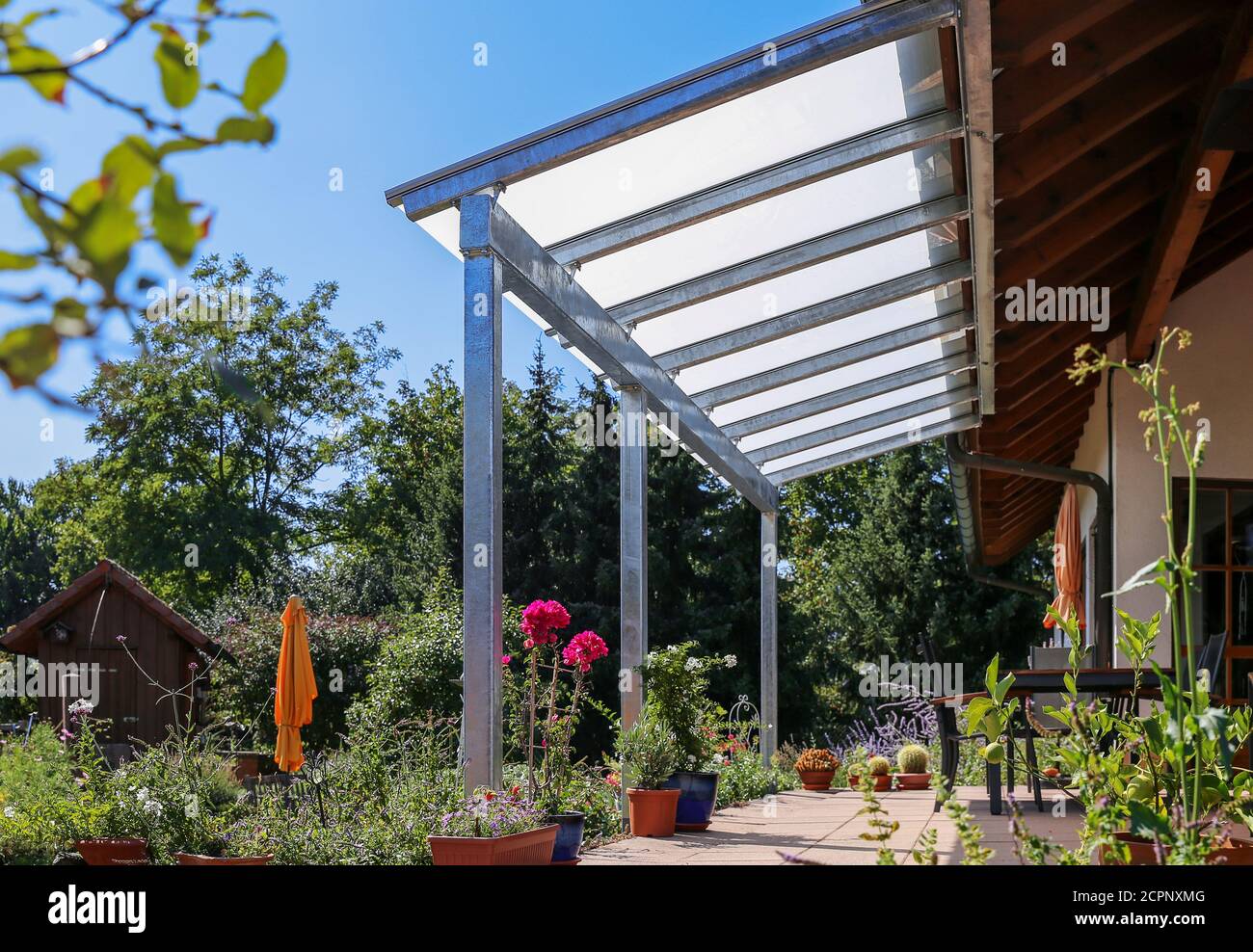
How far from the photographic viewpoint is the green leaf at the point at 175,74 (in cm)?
56

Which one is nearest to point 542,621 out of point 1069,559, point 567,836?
point 567,836

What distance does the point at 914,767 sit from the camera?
9859mm

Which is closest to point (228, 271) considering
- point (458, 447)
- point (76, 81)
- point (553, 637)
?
point (458, 447)

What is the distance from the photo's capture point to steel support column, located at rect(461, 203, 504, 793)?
13.8ft

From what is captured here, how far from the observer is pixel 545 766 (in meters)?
5.64

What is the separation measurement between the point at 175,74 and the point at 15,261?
0.12 metres

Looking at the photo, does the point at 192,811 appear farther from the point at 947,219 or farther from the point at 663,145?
the point at 947,219

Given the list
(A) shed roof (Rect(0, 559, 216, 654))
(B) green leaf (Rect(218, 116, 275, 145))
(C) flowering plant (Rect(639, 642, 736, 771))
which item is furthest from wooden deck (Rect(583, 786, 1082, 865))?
(A) shed roof (Rect(0, 559, 216, 654))

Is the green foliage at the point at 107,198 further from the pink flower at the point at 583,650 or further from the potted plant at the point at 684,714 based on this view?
the potted plant at the point at 684,714

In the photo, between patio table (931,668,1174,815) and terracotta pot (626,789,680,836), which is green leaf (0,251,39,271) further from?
terracotta pot (626,789,680,836)

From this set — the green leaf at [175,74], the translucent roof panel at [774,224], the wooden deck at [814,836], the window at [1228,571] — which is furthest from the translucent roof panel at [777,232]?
the green leaf at [175,74]

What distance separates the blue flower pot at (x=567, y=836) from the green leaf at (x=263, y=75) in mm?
4464

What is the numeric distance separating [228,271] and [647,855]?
2654 centimetres

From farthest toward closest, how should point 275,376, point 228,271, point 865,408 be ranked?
point 228,271 → point 275,376 → point 865,408
